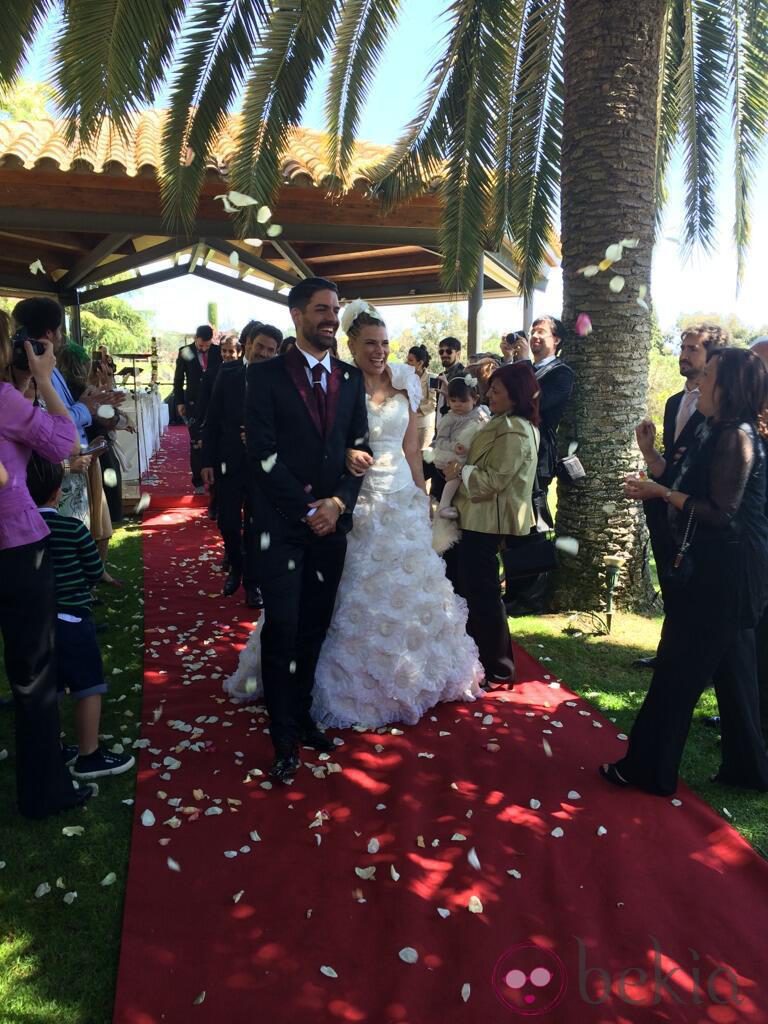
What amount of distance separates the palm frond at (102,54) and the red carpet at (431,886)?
12.3 feet

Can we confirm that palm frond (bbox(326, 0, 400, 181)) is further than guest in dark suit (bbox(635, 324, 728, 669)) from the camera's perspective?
Yes

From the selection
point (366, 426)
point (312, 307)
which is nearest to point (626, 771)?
point (366, 426)

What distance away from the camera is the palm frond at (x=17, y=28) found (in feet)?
15.1

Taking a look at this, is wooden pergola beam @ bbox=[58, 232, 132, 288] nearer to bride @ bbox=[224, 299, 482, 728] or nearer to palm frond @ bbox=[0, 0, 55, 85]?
palm frond @ bbox=[0, 0, 55, 85]

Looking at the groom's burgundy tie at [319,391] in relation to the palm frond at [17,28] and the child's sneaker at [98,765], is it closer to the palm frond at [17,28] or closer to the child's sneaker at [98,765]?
the child's sneaker at [98,765]

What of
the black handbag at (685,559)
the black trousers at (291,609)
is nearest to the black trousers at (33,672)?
the black trousers at (291,609)

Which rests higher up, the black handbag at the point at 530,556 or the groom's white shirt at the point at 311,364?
the groom's white shirt at the point at 311,364

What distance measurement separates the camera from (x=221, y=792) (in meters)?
3.36

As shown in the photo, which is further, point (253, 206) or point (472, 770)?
point (253, 206)

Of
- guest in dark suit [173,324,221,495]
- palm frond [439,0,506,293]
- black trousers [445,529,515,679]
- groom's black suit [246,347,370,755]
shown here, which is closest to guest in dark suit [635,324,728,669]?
black trousers [445,529,515,679]

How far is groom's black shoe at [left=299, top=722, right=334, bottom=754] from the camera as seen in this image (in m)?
3.76

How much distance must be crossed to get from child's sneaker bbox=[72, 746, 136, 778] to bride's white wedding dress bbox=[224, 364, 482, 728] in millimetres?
1024

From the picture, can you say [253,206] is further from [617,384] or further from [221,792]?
[221,792]

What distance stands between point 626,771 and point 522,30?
683 centimetres
